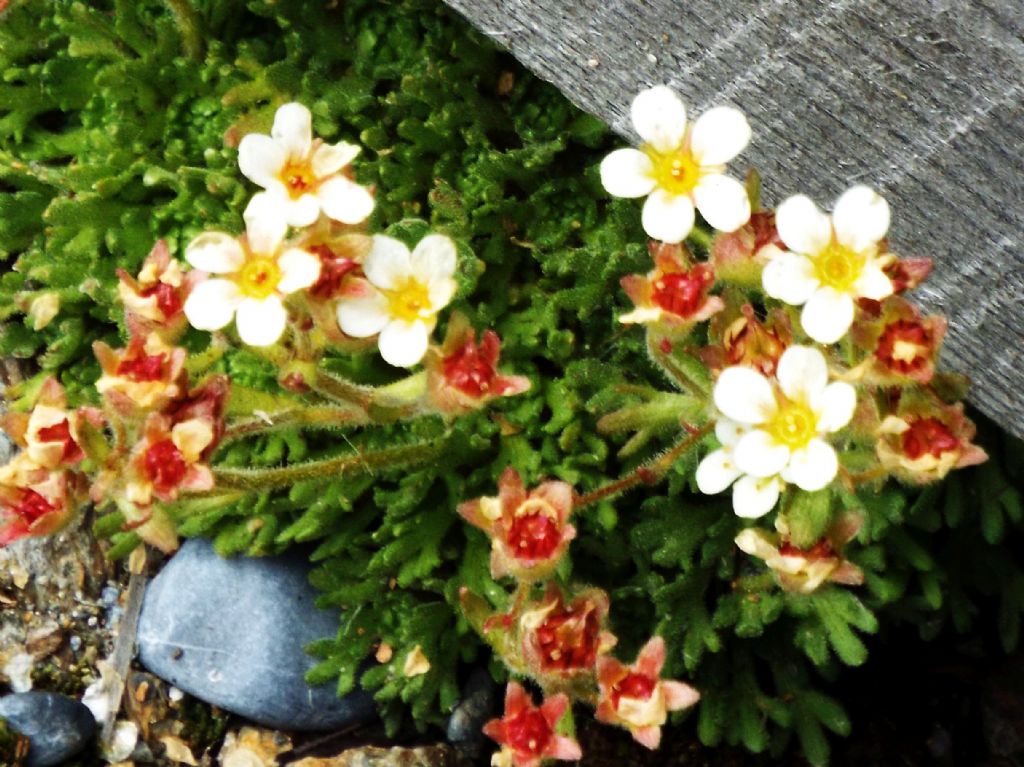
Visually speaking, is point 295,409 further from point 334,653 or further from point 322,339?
point 334,653

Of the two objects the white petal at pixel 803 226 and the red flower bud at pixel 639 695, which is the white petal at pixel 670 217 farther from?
the red flower bud at pixel 639 695

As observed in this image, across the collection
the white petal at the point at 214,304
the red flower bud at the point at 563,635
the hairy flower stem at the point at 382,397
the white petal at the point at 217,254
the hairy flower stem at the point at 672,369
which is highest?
the white petal at the point at 217,254

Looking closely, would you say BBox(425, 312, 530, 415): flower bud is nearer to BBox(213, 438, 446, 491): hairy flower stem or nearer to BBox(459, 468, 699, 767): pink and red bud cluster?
BBox(459, 468, 699, 767): pink and red bud cluster

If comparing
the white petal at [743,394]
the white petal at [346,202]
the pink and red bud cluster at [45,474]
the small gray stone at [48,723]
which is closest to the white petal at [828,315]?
the white petal at [743,394]

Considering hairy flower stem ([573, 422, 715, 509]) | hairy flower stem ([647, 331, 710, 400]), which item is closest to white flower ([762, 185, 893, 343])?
hairy flower stem ([647, 331, 710, 400])

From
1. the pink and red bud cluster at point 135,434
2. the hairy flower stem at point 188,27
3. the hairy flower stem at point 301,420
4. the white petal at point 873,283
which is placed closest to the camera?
the white petal at point 873,283

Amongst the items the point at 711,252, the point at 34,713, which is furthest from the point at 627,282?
the point at 34,713
